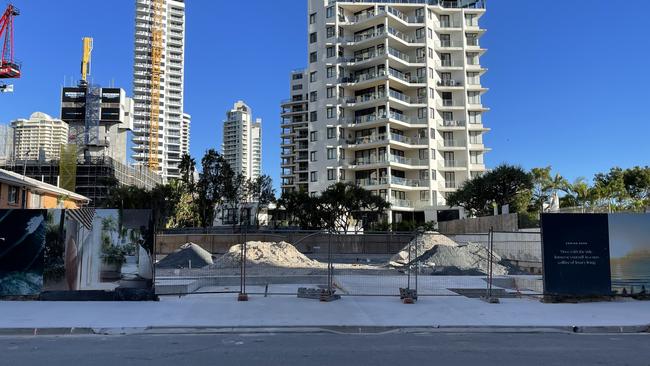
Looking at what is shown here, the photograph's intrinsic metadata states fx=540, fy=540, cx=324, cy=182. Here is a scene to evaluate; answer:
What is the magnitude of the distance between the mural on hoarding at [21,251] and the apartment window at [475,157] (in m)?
75.8

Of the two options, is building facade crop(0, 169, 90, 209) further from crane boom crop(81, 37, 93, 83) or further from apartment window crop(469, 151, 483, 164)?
crane boom crop(81, 37, 93, 83)

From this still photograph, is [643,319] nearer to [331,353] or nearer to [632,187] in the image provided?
[331,353]

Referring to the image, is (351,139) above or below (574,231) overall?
above

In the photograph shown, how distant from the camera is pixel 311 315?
1238cm

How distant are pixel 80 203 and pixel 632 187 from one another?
2518 inches

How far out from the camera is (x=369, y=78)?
81.4 meters

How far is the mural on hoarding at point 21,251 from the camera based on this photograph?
14.4 metres

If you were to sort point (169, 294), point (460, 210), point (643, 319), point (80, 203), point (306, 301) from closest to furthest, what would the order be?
point (643, 319), point (306, 301), point (169, 294), point (80, 203), point (460, 210)

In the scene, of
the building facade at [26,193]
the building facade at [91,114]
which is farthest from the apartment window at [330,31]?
the building facade at [91,114]

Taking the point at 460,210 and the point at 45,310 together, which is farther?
the point at 460,210

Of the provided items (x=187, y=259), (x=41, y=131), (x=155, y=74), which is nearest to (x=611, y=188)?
(x=187, y=259)

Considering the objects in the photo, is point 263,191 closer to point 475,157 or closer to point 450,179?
point 450,179

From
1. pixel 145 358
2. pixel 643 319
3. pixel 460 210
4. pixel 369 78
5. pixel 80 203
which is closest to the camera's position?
pixel 145 358

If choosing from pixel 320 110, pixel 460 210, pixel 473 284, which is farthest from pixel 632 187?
pixel 473 284
